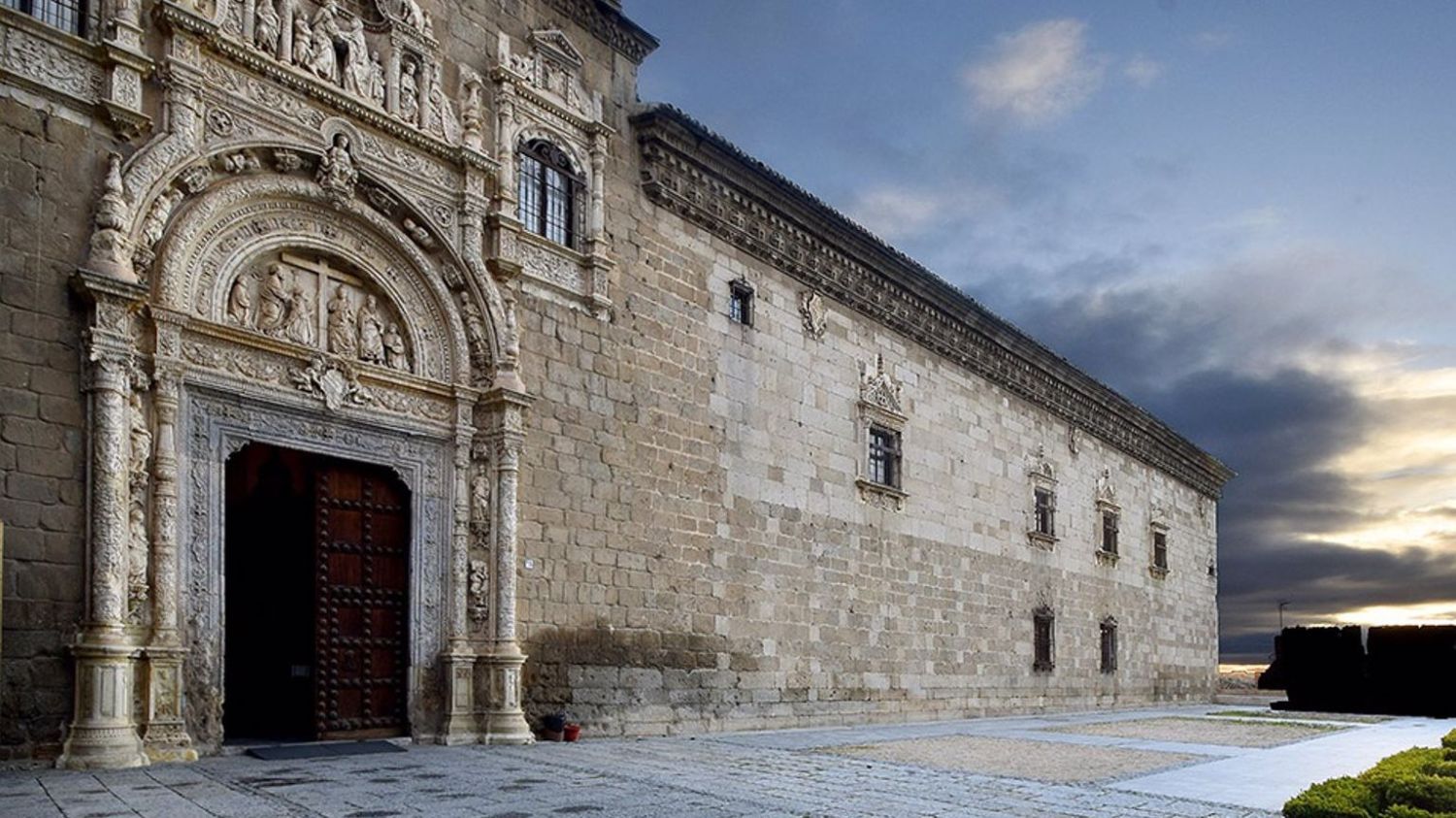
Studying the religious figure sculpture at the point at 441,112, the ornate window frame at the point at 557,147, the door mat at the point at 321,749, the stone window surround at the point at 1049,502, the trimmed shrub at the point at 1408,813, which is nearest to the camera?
the trimmed shrub at the point at 1408,813

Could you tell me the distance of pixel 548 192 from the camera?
46.7ft

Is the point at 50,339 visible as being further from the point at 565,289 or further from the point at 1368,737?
the point at 1368,737

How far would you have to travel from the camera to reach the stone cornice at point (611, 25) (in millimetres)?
14734

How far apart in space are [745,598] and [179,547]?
8.17 metres

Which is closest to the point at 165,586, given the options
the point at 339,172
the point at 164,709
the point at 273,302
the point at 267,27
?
the point at 164,709

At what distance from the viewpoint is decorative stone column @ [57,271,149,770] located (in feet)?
29.6

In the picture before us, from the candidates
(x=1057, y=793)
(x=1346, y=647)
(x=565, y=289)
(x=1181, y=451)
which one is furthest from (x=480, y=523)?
(x=1181, y=451)

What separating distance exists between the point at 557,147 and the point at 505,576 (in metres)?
5.36

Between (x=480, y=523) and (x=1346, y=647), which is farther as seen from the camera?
(x=1346, y=647)

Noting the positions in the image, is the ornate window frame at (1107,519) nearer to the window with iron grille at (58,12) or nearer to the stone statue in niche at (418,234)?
the stone statue in niche at (418,234)

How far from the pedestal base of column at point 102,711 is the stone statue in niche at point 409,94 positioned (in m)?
6.07

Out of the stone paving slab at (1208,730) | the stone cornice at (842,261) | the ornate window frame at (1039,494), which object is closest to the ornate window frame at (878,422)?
the stone cornice at (842,261)

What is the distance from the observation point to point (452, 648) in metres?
12.3

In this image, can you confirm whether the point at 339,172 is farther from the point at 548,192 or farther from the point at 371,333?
the point at 548,192
